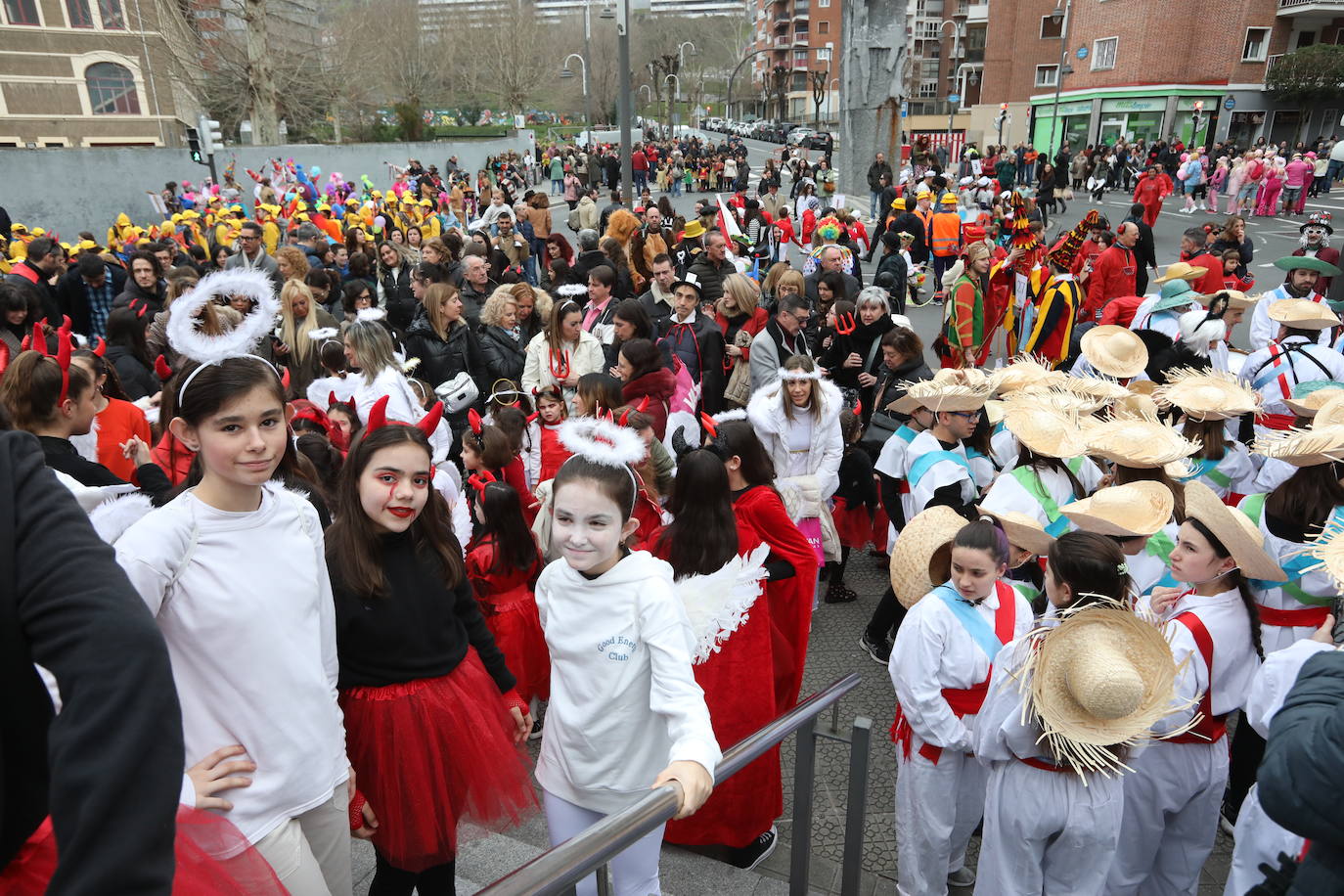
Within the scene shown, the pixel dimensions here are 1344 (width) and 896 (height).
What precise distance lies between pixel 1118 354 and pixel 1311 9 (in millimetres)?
44465

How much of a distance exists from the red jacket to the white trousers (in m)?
9.47

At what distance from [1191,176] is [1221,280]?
21.6 metres

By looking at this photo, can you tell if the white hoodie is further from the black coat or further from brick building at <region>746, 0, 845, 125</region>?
brick building at <region>746, 0, 845, 125</region>

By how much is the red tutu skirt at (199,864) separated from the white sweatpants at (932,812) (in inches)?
87.2

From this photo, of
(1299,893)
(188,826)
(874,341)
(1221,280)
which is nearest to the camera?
(188,826)

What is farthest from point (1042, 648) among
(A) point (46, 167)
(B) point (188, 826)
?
(A) point (46, 167)

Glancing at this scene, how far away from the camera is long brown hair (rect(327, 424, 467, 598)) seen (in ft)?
7.88

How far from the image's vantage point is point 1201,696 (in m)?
2.86

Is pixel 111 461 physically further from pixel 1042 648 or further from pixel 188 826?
pixel 1042 648

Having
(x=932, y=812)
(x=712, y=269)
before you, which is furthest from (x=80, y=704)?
(x=712, y=269)

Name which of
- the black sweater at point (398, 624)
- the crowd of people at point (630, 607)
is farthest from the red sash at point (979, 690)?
the black sweater at point (398, 624)

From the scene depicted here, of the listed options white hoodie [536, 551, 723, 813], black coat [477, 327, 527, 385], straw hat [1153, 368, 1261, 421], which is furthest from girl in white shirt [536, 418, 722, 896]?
black coat [477, 327, 527, 385]

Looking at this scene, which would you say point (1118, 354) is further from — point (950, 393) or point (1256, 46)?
point (1256, 46)

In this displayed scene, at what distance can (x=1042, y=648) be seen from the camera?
2.47 m
